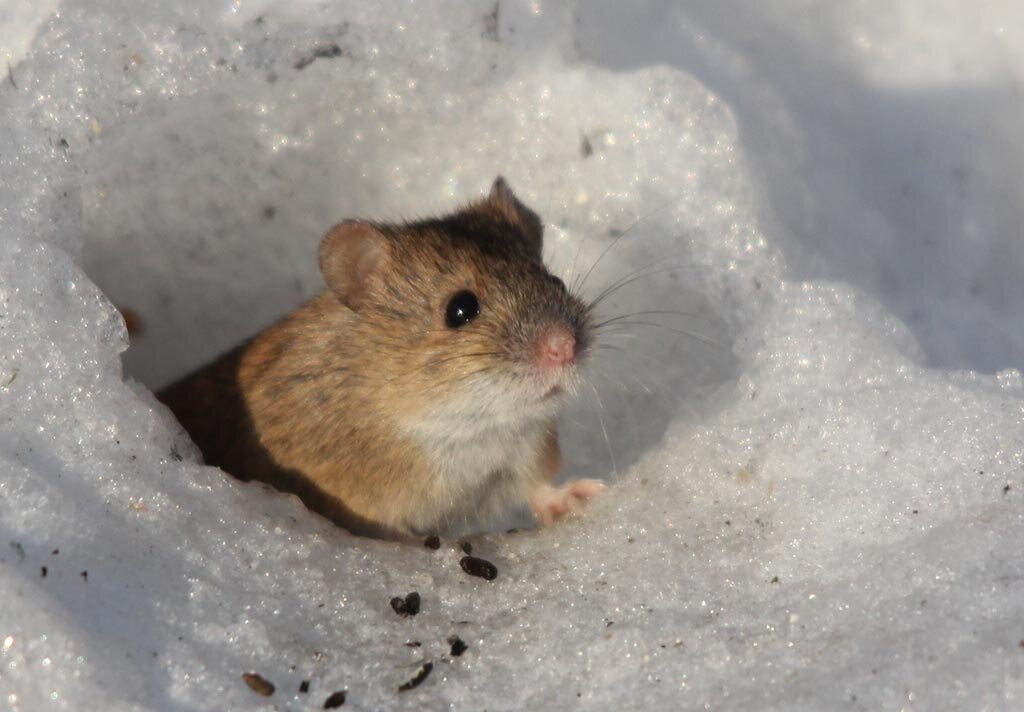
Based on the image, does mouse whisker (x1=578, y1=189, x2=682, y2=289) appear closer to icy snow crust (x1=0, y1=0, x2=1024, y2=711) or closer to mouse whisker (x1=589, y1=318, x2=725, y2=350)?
icy snow crust (x1=0, y1=0, x2=1024, y2=711)

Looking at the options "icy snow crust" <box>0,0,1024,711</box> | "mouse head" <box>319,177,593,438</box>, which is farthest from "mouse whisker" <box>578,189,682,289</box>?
"mouse head" <box>319,177,593,438</box>

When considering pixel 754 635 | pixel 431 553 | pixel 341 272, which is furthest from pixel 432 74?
pixel 754 635

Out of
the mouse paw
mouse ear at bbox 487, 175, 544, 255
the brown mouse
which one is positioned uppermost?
mouse ear at bbox 487, 175, 544, 255

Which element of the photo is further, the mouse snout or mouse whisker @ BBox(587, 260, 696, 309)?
mouse whisker @ BBox(587, 260, 696, 309)

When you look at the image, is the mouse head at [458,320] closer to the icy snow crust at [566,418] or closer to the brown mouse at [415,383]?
the brown mouse at [415,383]

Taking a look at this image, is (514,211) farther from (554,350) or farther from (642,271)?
(554,350)


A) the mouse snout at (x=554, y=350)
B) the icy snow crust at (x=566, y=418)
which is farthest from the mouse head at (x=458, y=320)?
the icy snow crust at (x=566, y=418)

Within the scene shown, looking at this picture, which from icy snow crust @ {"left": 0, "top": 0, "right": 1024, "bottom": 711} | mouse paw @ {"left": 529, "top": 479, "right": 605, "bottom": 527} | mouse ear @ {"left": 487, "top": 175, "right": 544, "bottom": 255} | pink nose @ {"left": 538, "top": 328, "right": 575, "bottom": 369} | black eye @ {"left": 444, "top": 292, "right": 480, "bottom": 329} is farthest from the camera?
mouse ear @ {"left": 487, "top": 175, "right": 544, "bottom": 255}

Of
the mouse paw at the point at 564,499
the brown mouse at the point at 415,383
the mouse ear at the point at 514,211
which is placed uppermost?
the mouse ear at the point at 514,211
